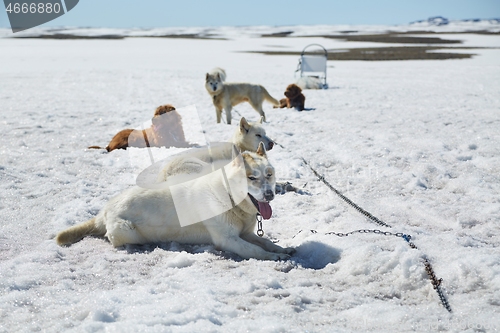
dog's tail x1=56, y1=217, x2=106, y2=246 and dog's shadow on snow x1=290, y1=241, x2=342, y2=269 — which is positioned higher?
dog's tail x1=56, y1=217, x2=106, y2=246

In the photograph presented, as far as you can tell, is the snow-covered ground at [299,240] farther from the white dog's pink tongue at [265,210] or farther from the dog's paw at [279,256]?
the white dog's pink tongue at [265,210]

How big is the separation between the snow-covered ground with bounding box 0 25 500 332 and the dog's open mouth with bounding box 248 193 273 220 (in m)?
0.36

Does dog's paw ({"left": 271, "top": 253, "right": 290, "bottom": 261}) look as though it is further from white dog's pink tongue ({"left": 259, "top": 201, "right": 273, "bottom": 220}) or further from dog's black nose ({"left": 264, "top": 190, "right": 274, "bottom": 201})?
dog's black nose ({"left": 264, "top": 190, "right": 274, "bottom": 201})

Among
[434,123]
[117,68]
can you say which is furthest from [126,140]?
[117,68]

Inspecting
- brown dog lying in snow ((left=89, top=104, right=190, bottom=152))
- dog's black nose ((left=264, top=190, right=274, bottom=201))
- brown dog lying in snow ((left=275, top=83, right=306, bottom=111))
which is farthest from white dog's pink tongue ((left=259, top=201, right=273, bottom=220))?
brown dog lying in snow ((left=275, top=83, right=306, bottom=111))

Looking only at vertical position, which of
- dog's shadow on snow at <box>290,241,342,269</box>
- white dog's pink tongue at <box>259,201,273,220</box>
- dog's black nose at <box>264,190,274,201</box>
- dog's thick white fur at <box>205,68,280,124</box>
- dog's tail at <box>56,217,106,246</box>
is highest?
dog's black nose at <box>264,190,274,201</box>

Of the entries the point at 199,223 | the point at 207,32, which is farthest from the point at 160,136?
the point at 207,32

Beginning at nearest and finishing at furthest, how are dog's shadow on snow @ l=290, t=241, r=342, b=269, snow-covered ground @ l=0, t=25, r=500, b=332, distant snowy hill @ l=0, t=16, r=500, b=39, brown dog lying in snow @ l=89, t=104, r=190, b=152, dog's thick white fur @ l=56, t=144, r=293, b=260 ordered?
snow-covered ground @ l=0, t=25, r=500, b=332, dog's shadow on snow @ l=290, t=241, r=342, b=269, dog's thick white fur @ l=56, t=144, r=293, b=260, brown dog lying in snow @ l=89, t=104, r=190, b=152, distant snowy hill @ l=0, t=16, r=500, b=39

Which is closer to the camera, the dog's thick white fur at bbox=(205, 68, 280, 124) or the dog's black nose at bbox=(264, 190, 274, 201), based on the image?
the dog's black nose at bbox=(264, 190, 274, 201)

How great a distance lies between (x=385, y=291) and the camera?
2779mm

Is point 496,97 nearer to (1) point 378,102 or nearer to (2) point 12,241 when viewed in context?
(1) point 378,102

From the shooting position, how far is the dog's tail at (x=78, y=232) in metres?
3.62

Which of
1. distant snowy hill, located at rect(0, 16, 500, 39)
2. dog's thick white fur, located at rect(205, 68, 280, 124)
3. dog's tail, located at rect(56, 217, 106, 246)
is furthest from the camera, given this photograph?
distant snowy hill, located at rect(0, 16, 500, 39)

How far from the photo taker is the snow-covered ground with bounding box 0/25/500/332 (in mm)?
2492
